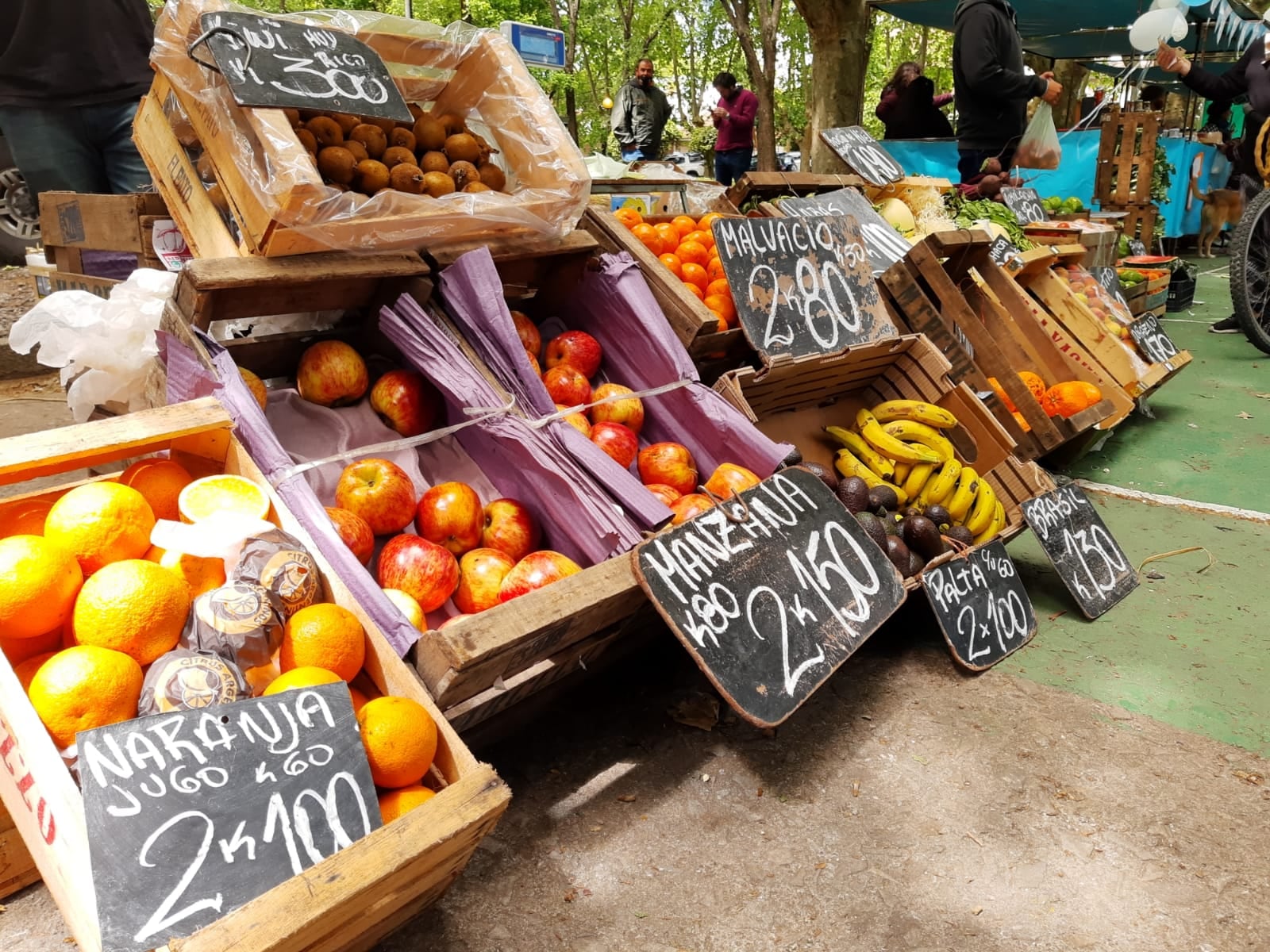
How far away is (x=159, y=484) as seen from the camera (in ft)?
5.80

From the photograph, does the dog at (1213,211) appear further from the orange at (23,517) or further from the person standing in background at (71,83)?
the orange at (23,517)

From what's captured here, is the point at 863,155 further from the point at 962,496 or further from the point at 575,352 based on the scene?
the point at 575,352

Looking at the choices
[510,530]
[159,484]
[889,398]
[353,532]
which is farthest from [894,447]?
[159,484]

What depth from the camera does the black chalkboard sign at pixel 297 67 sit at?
2207mm

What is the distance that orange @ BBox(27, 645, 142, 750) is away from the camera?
131cm

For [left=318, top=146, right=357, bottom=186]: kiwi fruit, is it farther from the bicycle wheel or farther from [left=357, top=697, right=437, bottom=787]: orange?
the bicycle wheel

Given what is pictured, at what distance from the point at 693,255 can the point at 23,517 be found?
2406 millimetres

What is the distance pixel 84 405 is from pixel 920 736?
99.9 inches

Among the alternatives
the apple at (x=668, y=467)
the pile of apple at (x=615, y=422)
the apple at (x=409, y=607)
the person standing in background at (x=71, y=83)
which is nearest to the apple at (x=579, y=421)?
the pile of apple at (x=615, y=422)

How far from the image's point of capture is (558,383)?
8.69 feet

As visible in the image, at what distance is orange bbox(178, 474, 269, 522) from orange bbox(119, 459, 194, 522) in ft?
0.13

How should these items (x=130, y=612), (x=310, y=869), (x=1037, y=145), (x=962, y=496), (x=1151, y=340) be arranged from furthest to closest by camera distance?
(x=1037, y=145), (x=1151, y=340), (x=962, y=496), (x=130, y=612), (x=310, y=869)

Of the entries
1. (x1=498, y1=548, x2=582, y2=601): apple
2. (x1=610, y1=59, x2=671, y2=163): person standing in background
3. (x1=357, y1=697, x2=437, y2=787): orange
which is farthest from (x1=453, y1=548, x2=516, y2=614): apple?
(x1=610, y1=59, x2=671, y2=163): person standing in background

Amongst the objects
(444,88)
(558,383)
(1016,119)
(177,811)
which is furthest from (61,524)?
(1016,119)
